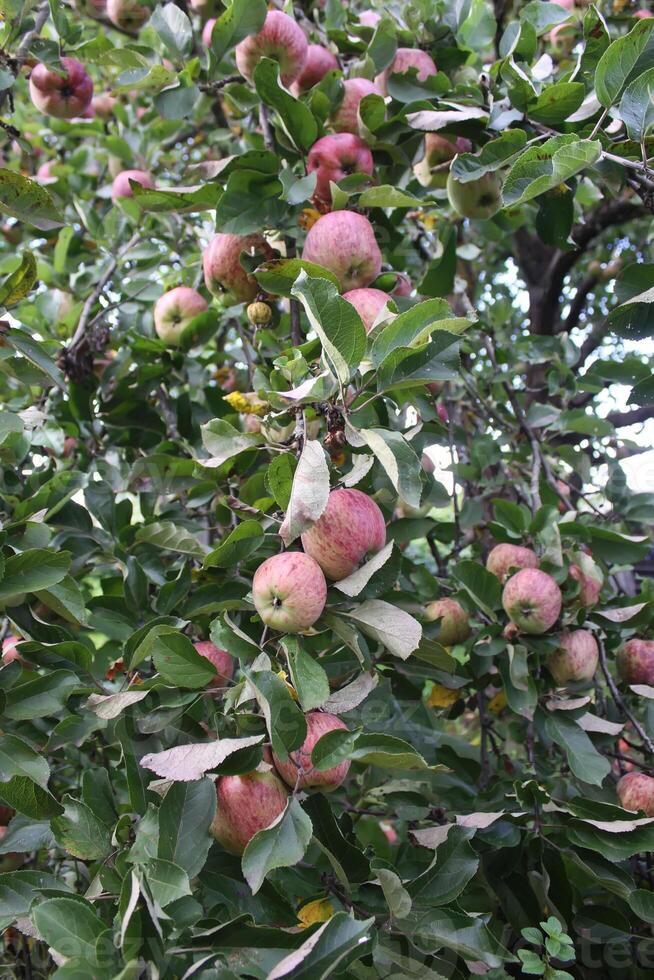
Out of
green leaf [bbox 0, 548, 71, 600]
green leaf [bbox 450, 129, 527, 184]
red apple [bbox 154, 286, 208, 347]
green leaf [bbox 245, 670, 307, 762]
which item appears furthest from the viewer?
red apple [bbox 154, 286, 208, 347]

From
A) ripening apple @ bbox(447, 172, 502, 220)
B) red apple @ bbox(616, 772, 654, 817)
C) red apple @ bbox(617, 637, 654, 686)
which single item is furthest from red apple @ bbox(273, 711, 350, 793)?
ripening apple @ bbox(447, 172, 502, 220)

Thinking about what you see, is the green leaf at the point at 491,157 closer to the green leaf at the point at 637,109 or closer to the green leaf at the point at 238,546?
the green leaf at the point at 637,109

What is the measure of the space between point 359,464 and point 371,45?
80 centimetres

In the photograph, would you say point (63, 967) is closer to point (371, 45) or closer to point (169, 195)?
point (169, 195)

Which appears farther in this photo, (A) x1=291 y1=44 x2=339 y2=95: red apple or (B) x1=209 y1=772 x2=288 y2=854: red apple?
(A) x1=291 y1=44 x2=339 y2=95: red apple

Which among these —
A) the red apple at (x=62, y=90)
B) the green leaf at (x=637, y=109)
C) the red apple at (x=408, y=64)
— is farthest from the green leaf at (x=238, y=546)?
the red apple at (x=62, y=90)

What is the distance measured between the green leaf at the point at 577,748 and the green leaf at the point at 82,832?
716 millimetres

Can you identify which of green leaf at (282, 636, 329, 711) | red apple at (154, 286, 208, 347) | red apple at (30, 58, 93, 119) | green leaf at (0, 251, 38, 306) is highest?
red apple at (30, 58, 93, 119)

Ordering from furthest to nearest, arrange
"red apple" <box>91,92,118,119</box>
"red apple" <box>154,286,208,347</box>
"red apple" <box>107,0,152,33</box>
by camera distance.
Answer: "red apple" <box>91,92,118,119</box>
"red apple" <box>107,0,152,33</box>
"red apple" <box>154,286,208,347</box>

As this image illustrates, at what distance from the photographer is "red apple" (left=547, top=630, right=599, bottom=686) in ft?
4.33

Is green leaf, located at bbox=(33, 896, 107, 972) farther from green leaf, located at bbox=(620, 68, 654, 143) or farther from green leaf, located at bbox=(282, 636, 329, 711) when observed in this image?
green leaf, located at bbox=(620, 68, 654, 143)

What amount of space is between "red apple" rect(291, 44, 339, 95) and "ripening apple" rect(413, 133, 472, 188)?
0.23 m

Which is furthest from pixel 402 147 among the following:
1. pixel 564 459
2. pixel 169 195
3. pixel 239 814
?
pixel 239 814

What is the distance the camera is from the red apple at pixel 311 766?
898mm
